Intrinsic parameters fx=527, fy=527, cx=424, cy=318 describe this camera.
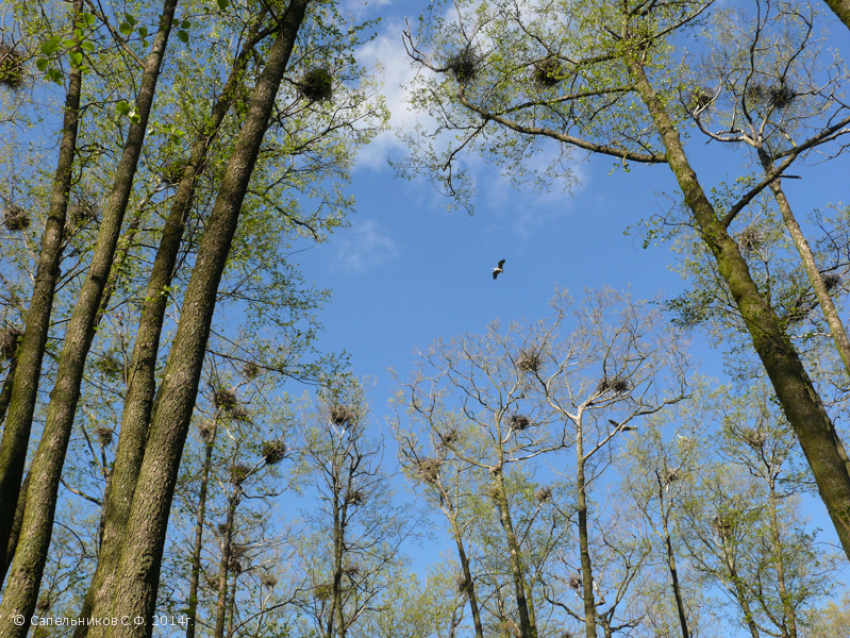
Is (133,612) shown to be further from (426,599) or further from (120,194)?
(426,599)

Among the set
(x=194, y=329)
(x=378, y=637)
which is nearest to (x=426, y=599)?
(x=378, y=637)

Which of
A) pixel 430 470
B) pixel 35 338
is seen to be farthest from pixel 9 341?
pixel 430 470

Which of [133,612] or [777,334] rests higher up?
[777,334]

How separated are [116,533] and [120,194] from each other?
13.2ft

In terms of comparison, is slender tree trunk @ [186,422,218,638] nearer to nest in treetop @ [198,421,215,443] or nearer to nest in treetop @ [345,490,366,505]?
nest in treetop @ [198,421,215,443]

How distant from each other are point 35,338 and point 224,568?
23.8 feet

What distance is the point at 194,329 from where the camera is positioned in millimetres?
4359

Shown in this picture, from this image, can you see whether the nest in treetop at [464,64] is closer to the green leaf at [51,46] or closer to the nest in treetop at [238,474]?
the green leaf at [51,46]

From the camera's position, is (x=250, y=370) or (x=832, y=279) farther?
(x=832, y=279)

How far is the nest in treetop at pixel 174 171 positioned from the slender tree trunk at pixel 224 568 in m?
7.70

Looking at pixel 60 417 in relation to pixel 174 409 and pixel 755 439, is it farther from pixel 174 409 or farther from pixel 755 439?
pixel 755 439

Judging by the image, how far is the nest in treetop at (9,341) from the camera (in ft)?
29.3

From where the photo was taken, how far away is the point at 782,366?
474 centimetres

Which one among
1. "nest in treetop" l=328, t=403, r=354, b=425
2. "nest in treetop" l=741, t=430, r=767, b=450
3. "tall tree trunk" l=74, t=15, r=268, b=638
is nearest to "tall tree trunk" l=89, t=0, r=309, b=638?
"tall tree trunk" l=74, t=15, r=268, b=638
